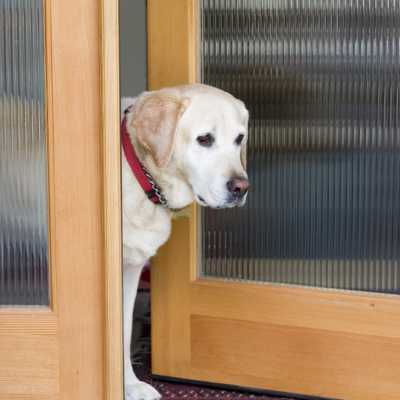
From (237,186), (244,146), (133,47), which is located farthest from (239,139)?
(133,47)

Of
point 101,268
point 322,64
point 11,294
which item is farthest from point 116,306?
point 322,64

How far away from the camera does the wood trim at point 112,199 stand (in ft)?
5.99

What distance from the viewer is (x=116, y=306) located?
1.90 metres

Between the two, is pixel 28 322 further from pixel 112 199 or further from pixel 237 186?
pixel 237 186

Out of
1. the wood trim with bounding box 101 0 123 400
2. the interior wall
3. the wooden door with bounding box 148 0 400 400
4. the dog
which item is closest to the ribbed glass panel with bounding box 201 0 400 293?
the wooden door with bounding box 148 0 400 400

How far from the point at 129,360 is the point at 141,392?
4.3 inches

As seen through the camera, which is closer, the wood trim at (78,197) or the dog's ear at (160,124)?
the wood trim at (78,197)

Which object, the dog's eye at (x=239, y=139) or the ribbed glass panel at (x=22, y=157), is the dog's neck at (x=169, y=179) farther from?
the ribbed glass panel at (x=22, y=157)

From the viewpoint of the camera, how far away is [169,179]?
2.25m

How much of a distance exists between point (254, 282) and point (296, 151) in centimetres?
42

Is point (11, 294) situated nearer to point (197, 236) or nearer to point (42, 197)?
point (42, 197)

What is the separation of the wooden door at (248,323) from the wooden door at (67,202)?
521mm

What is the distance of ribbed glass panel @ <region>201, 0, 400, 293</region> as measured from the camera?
2188 mm

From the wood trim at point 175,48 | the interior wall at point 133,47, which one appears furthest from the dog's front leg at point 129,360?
the interior wall at point 133,47
